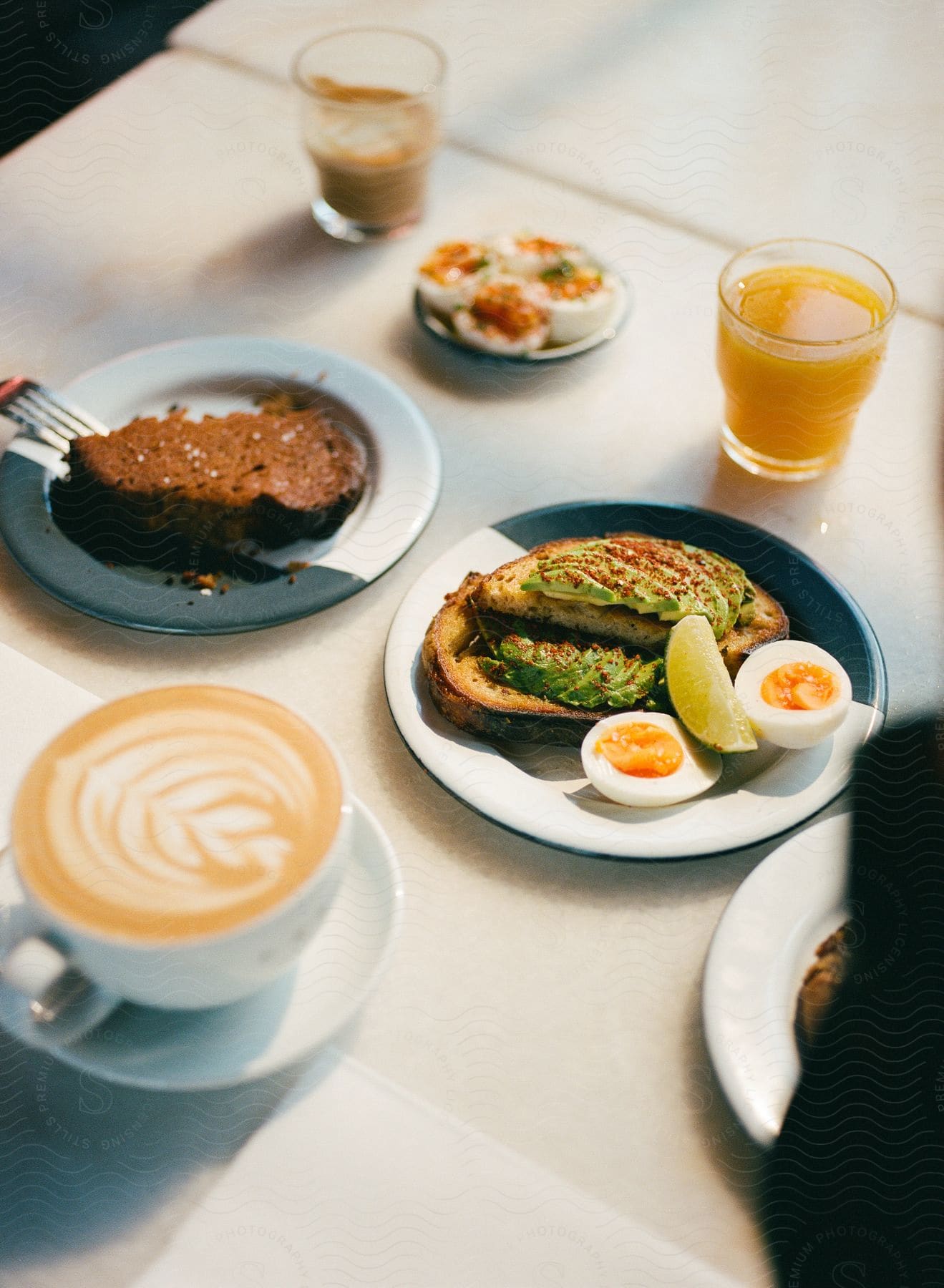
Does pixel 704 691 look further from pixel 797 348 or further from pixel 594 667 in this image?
pixel 797 348

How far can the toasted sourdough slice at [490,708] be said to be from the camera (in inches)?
40.4

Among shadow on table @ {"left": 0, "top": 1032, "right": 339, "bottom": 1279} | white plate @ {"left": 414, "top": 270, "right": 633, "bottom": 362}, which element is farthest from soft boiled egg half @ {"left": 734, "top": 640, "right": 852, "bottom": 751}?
white plate @ {"left": 414, "top": 270, "right": 633, "bottom": 362}

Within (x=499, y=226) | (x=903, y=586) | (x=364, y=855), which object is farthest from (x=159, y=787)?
(x=499, y=226)

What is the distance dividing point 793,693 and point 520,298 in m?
0.78

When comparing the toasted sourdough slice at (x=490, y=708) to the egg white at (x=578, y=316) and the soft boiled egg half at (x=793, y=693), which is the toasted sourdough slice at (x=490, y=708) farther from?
the egg white at (x=578, y=316)

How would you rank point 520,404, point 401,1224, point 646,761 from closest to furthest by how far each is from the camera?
point 401,1224 < point 646,761 < point 520,404

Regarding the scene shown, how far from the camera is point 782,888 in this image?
924 millimetres

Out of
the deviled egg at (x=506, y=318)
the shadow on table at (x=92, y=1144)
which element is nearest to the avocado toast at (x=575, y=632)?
the shadow on table at (x=92, y=1144)

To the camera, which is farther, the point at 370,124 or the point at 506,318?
the point at 370,124

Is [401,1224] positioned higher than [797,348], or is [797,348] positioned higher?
[797,348]

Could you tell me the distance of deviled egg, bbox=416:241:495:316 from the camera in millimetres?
1558

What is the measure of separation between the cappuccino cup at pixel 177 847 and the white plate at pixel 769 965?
1.11ft

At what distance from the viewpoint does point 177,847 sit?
82 cm

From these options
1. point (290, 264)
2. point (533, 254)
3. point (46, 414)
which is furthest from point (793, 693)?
point (290, 264)
